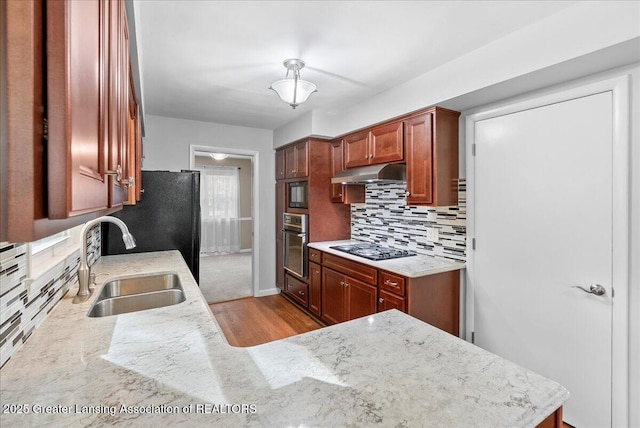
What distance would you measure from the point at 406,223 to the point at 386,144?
0.81 meters

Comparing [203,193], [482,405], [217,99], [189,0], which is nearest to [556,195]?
[482,405]

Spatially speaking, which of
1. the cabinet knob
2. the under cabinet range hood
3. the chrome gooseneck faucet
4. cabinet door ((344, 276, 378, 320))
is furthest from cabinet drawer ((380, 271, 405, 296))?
the chrome gooseneck faucet

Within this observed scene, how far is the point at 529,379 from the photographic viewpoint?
2.76ft

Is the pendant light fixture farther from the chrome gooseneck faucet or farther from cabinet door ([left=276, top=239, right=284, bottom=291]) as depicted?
cabinet door ([left=276, top=239, right=284, bottom=291])

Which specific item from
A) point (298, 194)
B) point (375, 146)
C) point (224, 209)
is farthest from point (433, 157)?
point (224, 209)

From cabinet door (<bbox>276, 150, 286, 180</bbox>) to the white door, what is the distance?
2.47 meters

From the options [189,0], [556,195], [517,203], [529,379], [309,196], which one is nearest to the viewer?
[529,379]

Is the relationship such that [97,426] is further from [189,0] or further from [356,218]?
[356,218]

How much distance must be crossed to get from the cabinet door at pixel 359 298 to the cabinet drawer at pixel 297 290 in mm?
857

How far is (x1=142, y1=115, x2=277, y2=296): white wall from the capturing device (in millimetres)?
3654

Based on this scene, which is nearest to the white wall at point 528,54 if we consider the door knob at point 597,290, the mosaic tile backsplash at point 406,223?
the mosaic tile backsplash at point 406,223

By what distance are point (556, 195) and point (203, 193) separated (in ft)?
22.3

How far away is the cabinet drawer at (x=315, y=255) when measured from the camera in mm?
3368

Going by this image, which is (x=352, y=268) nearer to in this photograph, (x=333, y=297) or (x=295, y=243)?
(x=333, y=297)
